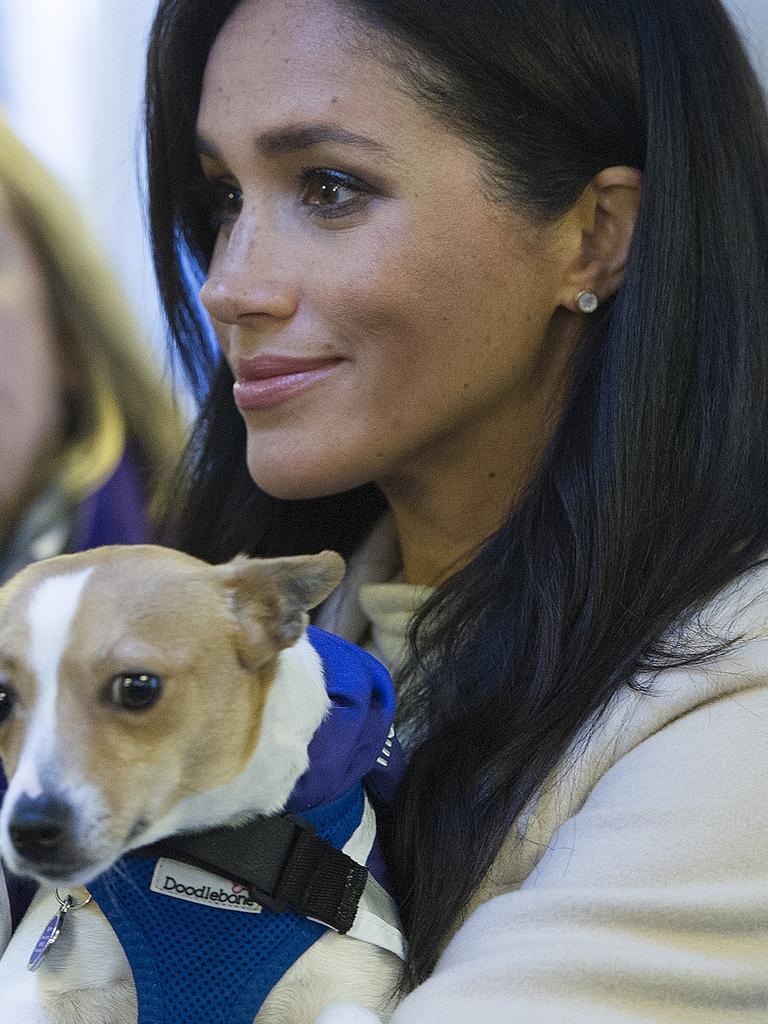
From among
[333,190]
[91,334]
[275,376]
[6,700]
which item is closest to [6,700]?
[6,700]

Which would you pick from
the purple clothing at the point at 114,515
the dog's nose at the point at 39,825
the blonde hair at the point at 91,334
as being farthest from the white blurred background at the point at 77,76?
the dog's nose at the point at 39,825

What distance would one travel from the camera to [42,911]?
1.27 metres

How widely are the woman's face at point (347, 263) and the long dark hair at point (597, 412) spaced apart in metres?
0.06

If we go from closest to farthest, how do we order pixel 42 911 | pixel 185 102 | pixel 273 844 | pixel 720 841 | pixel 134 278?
1. pixel 720 841
2. pixel 273 844
3. pixel 42 911
4. pixel 185 102
5. pixel 134 278

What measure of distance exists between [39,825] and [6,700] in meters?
0.14

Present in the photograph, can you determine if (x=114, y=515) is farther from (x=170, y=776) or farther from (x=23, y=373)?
(x=170, y=776)

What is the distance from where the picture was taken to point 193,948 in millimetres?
1118

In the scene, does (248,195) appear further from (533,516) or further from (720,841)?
(720,841)

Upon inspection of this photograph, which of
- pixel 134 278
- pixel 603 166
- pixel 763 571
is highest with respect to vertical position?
pixel 603 166

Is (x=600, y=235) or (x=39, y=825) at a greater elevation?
(x=600, y=235)

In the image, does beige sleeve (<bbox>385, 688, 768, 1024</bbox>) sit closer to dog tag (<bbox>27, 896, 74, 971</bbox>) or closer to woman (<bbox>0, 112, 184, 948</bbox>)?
dog tag (<bbox>27, 896, 74, 971</bbox>)

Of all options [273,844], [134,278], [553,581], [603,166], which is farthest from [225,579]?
[134,278]

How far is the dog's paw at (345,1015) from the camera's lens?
3.57 feet

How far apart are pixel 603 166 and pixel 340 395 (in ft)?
1.50
